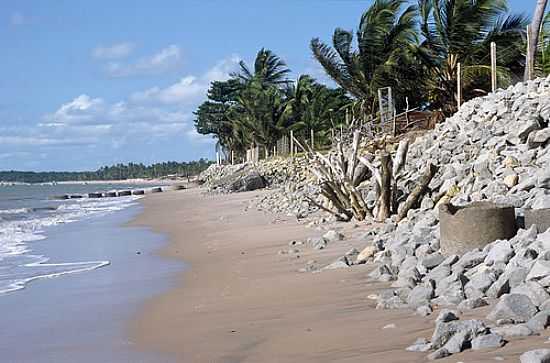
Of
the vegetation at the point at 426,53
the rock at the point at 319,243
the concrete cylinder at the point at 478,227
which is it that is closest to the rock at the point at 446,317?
the concrete cylinder at the point at 478,227

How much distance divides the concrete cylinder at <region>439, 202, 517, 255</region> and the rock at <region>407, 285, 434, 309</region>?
43.8 inches

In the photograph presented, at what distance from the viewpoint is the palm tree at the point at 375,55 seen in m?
29.2

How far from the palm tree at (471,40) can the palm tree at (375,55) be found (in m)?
1.84

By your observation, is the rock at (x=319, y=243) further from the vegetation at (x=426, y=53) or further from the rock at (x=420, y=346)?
the vegetation at (x=426, y=53)

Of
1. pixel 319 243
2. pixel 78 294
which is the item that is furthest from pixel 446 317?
pixel 319 243

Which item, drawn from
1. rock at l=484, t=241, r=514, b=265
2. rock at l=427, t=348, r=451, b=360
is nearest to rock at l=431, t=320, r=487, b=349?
rock at l=427, t=348, r=451, b=360

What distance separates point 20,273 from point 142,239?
6162 mm

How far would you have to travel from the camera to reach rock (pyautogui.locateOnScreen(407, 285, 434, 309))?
6.13m

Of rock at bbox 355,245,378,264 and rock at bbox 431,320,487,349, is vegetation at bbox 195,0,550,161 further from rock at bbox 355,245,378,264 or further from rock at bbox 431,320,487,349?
rock at bbox 431,320,487,349

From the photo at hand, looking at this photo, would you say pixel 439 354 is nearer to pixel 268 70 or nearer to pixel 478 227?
pixel 478 227

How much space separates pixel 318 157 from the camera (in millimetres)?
15789

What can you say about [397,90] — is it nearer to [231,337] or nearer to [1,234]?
[1,234]

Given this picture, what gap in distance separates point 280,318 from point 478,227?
215cm

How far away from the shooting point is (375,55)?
31062 mm
